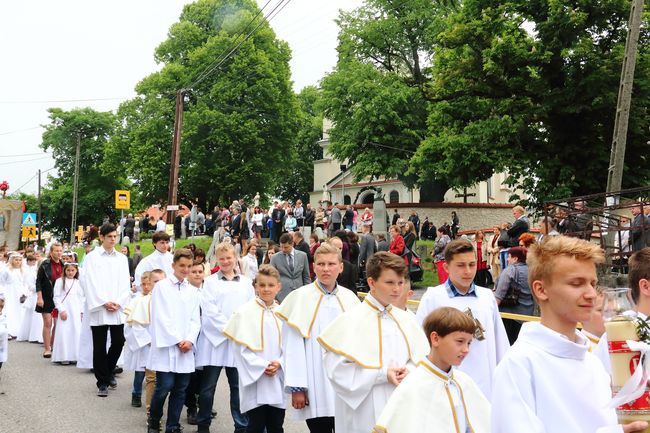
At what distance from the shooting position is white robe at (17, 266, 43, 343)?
17.1m

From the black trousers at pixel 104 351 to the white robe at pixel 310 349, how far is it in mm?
5167

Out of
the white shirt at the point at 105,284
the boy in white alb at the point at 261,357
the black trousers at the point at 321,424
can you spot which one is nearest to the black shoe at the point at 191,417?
the boy in white alb at the point at 261,357

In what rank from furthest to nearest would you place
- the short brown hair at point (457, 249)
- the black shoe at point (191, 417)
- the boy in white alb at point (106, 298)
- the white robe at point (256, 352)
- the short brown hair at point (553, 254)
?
the boy in white alb at point (106, 298) < the black shoe at point (191, 417) < the white robe at point (256, 352) < the short brown hair at point (457, 249) < the short brown hair at point (553, 254)

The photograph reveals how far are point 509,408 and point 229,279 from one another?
541cm

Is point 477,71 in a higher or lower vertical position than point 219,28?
lower

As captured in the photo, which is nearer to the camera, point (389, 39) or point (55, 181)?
point (389, 39)

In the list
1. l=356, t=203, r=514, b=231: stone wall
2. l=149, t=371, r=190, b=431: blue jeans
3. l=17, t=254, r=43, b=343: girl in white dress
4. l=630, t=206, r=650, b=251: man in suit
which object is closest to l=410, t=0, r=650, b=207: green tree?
l=630, t=206, r=650, b=251: man in suit

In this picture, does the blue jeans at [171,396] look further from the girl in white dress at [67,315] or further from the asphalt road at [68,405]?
the girl in white dress at [67,315]

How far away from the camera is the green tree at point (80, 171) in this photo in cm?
7238

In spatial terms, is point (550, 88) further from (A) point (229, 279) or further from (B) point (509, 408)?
(B) point (509, 408)

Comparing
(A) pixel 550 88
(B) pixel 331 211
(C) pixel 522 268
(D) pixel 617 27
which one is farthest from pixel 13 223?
(C) pixel 522 268

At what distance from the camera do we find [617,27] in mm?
25938

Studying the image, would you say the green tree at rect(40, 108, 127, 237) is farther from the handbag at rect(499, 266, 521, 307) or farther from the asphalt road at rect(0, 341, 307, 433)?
the handbag at rect(499, 266, 521, 307)

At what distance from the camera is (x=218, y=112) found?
156 ft
